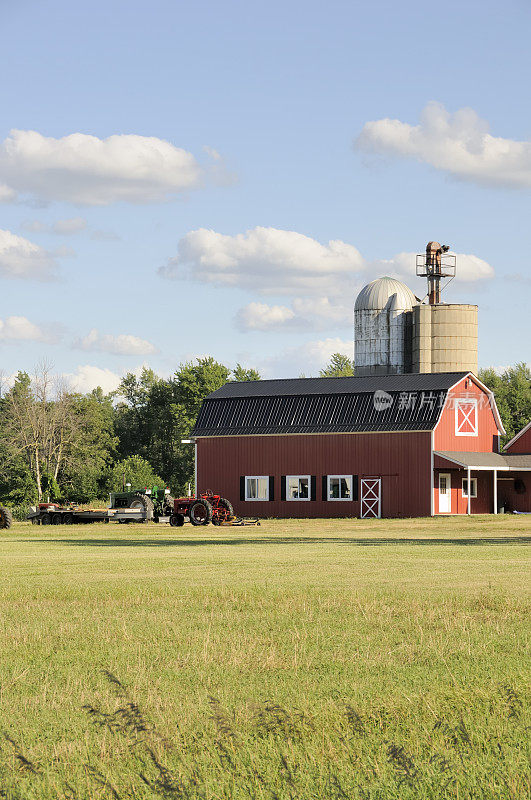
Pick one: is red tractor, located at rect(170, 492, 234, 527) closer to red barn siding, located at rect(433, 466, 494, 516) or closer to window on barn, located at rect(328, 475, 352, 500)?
window on barn, located at rect(328, 475, 352, 500)

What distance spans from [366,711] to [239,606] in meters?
6.81

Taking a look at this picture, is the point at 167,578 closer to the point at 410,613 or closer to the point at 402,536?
the point at 410,613

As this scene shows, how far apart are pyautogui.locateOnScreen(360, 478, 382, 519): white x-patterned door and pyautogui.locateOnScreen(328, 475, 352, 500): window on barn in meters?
0.77

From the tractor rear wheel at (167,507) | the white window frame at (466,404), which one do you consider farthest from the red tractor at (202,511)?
the white window frame at (466,404)

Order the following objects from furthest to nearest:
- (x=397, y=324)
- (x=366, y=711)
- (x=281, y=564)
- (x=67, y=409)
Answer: (x=67, y=409) < (x=397, y=324) < (x=281, y=564) < (x=366, y=711)

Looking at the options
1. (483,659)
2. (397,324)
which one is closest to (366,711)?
(483,659)

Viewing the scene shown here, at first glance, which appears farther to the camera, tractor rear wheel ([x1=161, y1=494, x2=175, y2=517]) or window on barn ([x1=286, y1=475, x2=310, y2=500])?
window on barn ([x1=286, y1=475, x2=310, y2=500])

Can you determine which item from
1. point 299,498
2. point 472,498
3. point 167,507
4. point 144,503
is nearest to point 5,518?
point 144,503

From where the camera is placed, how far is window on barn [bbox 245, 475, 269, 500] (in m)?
60.7

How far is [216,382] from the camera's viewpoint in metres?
94.8

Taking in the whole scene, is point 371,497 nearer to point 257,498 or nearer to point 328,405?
Result: point 328,405

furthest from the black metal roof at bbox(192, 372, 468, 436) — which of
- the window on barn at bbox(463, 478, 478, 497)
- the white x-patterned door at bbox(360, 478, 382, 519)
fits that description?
the window on barn at bbox(463, 478, 478, 497)

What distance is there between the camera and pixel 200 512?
160ft

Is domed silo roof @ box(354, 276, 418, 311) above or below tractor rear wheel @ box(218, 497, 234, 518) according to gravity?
above
